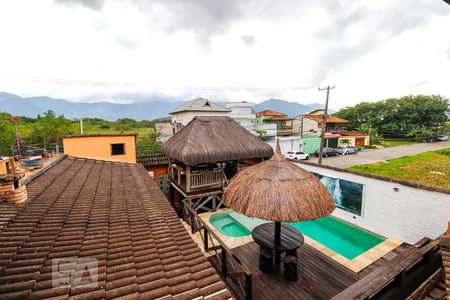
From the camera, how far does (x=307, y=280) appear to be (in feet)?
16.8

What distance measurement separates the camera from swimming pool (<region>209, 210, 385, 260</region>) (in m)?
8.12

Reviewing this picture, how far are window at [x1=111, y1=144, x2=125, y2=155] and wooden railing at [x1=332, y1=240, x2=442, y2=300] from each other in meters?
12.7

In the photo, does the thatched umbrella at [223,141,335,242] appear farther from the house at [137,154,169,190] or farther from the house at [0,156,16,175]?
the house at [137,154,169,190]

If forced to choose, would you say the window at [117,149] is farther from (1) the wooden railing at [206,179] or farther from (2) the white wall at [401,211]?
(2) the white wall at [401,211]

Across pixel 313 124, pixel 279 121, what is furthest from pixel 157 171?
pixel 279 121

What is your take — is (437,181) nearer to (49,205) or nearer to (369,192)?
(369,192)

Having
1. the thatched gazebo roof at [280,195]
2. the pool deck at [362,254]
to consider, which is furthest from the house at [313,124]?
the thatched gazebo roof at [280,195]

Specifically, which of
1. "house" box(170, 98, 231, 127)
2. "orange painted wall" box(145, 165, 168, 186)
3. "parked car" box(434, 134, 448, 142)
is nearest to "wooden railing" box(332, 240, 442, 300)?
"orange painted wall" box(145, 165, 168, 186)

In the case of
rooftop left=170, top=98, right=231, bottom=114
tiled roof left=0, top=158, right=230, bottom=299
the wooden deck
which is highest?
rooftop left=170, top=98, right=231, bottom=114

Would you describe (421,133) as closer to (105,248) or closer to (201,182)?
(201,182)

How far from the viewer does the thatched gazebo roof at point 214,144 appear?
32.9ft

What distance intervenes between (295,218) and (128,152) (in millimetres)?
11277

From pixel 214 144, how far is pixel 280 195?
6.63 meters

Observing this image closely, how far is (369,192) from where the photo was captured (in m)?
8.61
